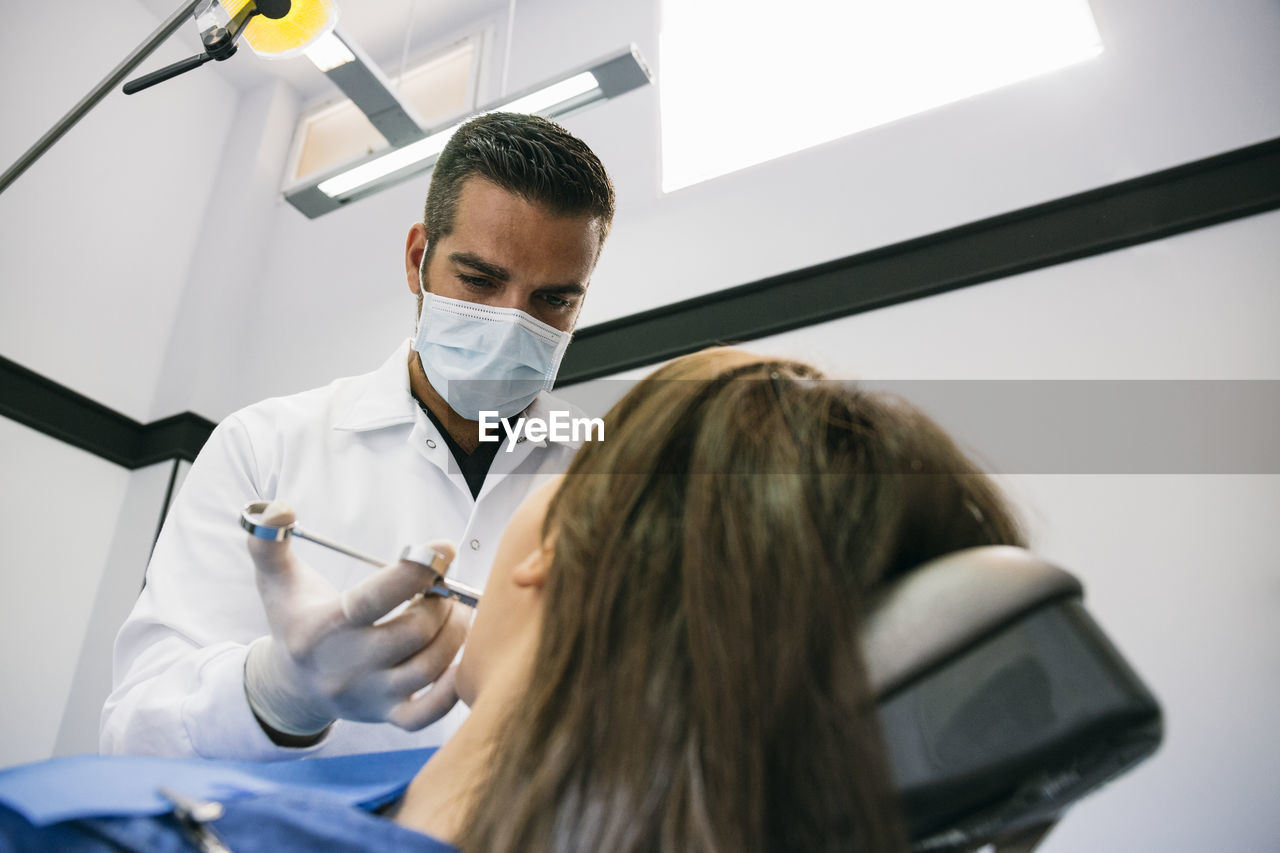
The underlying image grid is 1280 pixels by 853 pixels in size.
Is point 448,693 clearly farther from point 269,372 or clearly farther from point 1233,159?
point 269,372

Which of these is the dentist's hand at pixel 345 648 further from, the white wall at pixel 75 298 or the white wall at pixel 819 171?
the white wall at pixel 75 298

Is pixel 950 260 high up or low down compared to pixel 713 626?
up

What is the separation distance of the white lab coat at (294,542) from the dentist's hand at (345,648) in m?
0.08

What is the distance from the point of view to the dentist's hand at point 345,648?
30.4 inches

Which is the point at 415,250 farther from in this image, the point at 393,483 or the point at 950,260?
the point at 950,260

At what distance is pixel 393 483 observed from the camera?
4.60ft

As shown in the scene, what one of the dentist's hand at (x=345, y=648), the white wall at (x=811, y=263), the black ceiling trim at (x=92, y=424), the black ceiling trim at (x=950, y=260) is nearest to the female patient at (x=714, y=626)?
the dentist's hand at (x=345, y=648)

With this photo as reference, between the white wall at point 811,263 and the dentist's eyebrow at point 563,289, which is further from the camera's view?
the white wall at point 811,263

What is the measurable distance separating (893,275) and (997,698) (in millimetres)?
1997

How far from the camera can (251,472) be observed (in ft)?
4.31

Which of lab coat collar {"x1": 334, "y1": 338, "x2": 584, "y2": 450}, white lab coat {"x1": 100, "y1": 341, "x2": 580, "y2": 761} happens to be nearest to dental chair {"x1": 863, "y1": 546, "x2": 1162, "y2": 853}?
white lab coat {"x1": 100, "y1": 341, "x2": 580, "y2": 761}

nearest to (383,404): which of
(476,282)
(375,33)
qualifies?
(476,282)

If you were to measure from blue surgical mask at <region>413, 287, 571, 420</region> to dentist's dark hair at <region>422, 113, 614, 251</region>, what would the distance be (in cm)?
16

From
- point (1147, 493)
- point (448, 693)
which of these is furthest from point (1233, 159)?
point (448, 693)
